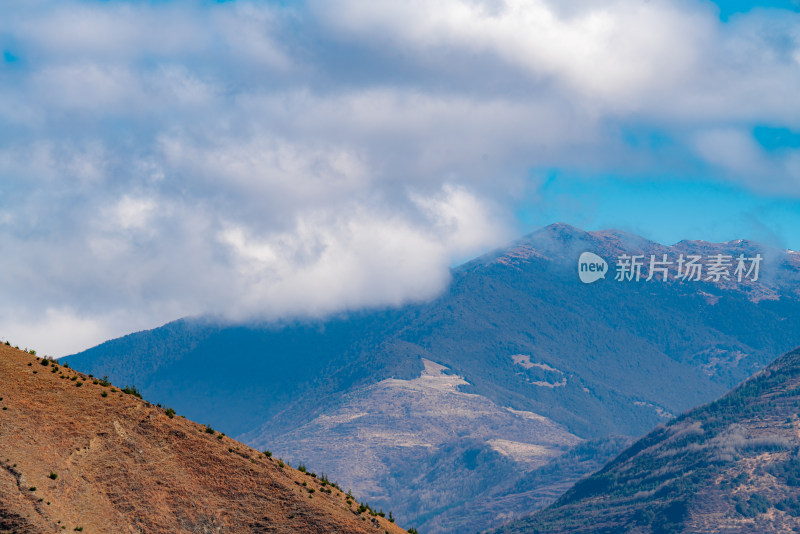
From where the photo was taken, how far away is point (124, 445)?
80750 mm

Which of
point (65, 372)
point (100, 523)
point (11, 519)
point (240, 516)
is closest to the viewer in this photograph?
point (11, 519)

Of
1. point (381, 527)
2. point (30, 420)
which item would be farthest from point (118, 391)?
point (381, 527)

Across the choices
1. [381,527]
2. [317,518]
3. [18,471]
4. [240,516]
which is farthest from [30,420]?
[381,527]

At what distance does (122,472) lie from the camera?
7844 cm

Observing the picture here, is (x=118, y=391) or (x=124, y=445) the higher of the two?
(x=118, y=391)

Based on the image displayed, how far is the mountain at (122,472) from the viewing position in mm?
73250

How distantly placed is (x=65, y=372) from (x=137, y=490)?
1529 cm

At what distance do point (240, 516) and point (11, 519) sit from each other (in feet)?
60.7

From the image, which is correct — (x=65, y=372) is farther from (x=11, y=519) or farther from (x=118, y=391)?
(x=11, y=519)

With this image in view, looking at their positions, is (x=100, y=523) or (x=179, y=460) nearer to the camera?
(x=100, y=523)

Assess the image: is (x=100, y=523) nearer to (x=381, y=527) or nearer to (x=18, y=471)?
(x=18, y=471)

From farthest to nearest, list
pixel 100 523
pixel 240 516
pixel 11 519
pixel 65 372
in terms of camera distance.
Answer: pixel 65 372
pixel 240 516
pixel 100 523
pixel 11 519

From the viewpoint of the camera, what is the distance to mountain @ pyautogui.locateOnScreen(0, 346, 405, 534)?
240 feet

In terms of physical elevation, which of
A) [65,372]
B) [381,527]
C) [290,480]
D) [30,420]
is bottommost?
[381,527]
